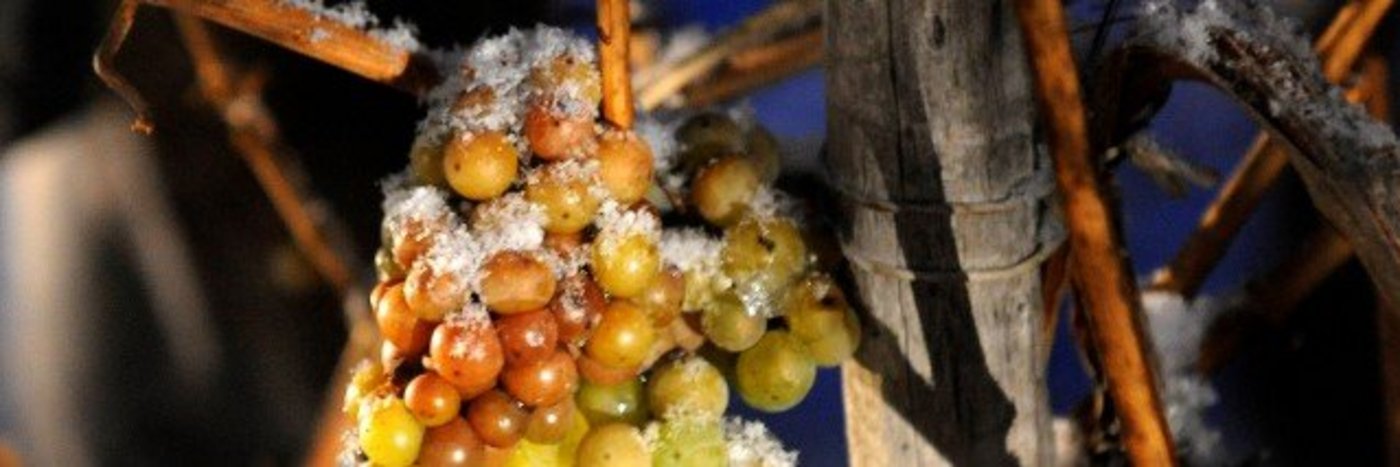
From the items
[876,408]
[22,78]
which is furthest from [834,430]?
[22,78]

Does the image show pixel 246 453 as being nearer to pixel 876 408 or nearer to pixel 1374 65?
pixel 876 408

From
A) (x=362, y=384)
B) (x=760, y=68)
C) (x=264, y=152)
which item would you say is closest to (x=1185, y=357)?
(x=760, y=68)

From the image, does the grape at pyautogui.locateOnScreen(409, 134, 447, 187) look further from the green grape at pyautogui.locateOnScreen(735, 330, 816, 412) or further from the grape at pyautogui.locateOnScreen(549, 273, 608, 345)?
the green grape at pyautogui.locateOnScreen(735, 330, 816, 412)

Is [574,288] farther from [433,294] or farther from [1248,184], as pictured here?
[1248,184]

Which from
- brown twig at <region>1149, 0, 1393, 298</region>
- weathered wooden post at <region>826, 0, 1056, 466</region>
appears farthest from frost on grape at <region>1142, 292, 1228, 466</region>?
weathered wooden post at <region>826, 0, 1056, 466</region>

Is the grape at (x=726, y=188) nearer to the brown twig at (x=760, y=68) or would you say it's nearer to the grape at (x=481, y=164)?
the grape at (x=481, y=164)
